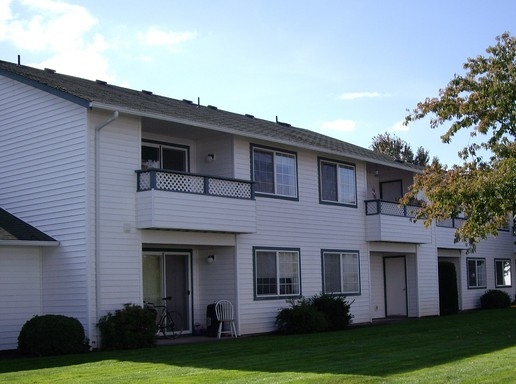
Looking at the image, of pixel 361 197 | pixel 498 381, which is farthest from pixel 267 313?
Result: pixel 498 381

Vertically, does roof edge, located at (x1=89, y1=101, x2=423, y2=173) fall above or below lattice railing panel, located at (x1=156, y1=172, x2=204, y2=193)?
above

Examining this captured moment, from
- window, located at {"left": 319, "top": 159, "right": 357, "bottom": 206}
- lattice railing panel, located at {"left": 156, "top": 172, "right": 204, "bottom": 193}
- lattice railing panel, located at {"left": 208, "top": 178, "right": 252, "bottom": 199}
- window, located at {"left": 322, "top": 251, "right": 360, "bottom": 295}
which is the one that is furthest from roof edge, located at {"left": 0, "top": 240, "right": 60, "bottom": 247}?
window, located at {"left": 319, "top": 159, "right": 357, "bottom": 206}

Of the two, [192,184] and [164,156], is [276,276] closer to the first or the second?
[192,184]

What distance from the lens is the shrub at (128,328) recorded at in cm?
1819

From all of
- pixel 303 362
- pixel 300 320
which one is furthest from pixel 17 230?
pixel 303 362

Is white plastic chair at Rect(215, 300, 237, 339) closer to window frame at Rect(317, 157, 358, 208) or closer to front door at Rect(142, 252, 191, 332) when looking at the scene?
A: front door at Rect(142, 252, 191, 332)

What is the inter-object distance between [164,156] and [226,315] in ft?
15.8

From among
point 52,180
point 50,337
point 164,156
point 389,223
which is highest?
point 164,156

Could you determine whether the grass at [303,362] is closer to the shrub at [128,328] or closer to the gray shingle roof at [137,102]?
the shrub at [128,328]

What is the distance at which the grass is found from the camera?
1188cm

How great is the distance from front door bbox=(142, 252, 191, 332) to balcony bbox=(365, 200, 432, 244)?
752 centimetres

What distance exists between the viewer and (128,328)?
59.9ft

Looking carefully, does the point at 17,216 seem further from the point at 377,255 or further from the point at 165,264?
the point at 377,255

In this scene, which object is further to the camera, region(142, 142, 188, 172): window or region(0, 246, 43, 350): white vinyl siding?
region(142, 142, 188, 172): window
